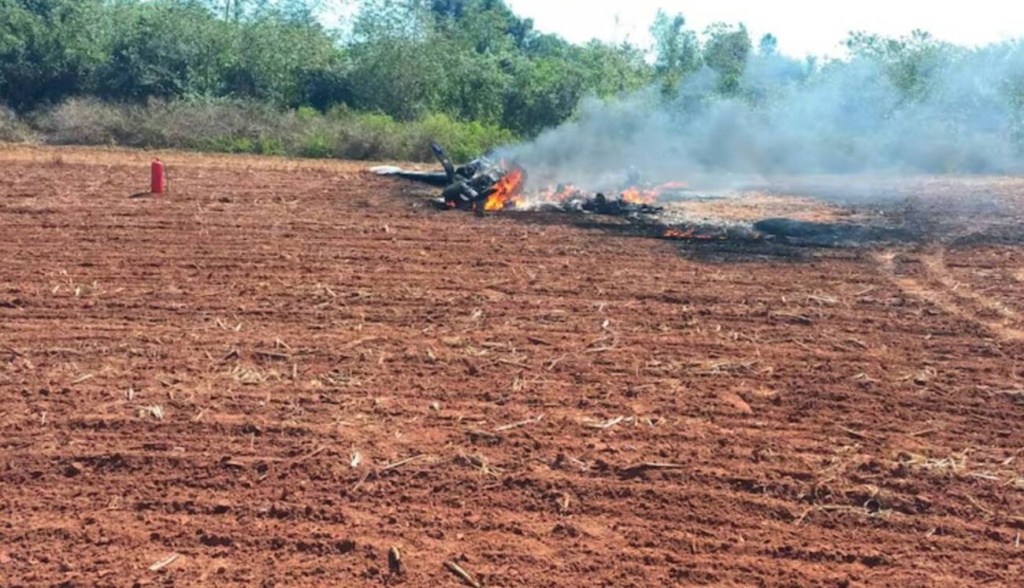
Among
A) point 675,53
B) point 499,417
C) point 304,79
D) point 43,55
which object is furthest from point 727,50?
point 499,417

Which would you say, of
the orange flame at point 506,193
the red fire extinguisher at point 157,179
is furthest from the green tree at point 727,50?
the red fire extinguisher at point 157,179

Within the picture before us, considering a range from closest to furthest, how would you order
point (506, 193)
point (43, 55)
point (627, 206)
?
1. point (627, 206)
2. point (506, 193)
3. point (43, 55)

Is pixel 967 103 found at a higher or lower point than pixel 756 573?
higher

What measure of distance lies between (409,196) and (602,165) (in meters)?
5.80

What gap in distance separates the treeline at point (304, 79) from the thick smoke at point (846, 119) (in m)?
0.33

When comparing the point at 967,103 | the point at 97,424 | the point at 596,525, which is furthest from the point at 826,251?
the point at 967,103

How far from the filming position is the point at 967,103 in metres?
25.8

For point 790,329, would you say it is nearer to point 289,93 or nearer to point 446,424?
point 446,424

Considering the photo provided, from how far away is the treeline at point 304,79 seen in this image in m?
23.2

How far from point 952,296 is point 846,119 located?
18.4 m

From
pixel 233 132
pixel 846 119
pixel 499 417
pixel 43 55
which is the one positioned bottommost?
pixel 499 417

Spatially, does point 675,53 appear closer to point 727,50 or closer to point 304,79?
point 727,50

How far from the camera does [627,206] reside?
14.1 metres

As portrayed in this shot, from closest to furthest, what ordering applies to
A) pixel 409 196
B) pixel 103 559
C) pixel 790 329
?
pixel 103 559, pixel 790 329, pixel 409 196
